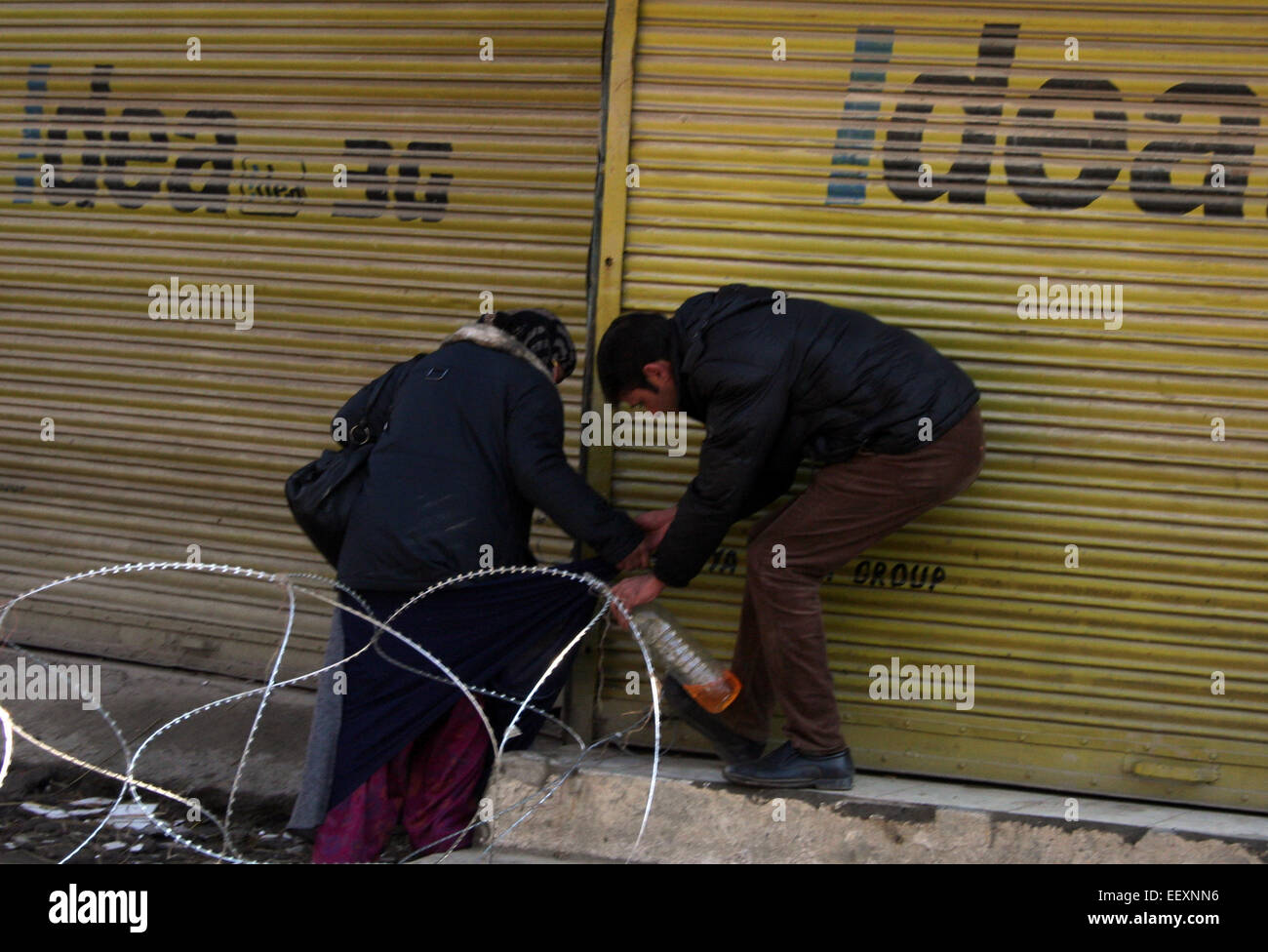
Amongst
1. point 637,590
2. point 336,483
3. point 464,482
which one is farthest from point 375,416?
point 637,590

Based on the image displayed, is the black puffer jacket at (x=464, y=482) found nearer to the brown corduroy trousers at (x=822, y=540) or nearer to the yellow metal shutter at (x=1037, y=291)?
the brown corduroy trousers at (x=822, y=540)

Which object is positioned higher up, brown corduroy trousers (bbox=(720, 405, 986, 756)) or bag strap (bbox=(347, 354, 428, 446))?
bag strap (bbox=(347, 354, 428, 446))

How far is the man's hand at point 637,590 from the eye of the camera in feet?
13.5

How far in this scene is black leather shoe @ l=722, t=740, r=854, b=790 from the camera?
12.9 ft

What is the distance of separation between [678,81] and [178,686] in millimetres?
3489

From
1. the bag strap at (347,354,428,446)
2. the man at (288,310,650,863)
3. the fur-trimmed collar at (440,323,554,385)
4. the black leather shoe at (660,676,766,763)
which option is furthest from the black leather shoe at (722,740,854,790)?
the bag strap at (347,354,428,446)

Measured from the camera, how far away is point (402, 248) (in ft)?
17.7

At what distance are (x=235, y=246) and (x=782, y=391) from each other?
313 cm

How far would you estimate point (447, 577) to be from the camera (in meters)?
4.07

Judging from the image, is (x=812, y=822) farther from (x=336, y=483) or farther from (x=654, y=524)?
(x=336, y=483)

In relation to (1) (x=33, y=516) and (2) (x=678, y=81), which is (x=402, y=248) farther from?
(1) (x=33, y=516)

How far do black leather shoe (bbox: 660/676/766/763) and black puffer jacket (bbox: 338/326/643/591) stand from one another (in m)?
0.55

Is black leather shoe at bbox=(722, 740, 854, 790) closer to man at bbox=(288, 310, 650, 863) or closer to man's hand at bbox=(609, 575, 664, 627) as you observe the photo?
man's hand at bbox=(609, 575, 664, 627)

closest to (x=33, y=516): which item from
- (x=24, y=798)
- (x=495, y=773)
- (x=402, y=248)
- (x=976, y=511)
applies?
(x=24, y=798)
